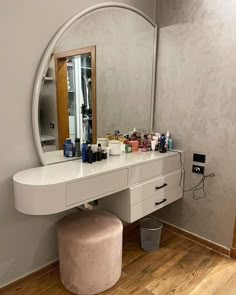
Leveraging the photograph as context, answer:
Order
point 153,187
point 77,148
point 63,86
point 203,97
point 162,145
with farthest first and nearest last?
1. point 162,145
2. point 203,97
3. point 153,187
4. point 77,148
5. point 63,86

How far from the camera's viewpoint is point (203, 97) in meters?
2.08

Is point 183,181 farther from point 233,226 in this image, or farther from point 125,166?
point 125,166

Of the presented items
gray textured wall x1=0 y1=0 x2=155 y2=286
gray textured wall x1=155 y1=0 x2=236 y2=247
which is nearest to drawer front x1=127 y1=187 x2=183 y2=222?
gray textured wall x1=155 y1=0 x2=236 y2=247

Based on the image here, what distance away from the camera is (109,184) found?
1625mm

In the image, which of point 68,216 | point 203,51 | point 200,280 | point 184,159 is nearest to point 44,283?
point 68,216

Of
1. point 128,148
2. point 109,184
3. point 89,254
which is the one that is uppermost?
point 128,148

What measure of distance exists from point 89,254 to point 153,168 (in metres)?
0.79

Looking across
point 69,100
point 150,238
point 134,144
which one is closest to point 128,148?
point 134,144

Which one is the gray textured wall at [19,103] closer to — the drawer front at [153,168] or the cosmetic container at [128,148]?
the drawer front at [153,168]

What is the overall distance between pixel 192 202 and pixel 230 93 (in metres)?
1.02

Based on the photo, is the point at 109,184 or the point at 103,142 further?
the point at 103,142

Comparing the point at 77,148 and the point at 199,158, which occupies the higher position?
the point at 77,148

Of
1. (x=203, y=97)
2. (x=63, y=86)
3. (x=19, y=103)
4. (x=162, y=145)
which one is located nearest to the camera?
(x=19, y=103)

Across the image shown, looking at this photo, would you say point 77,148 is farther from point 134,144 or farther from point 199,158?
point 199,158
